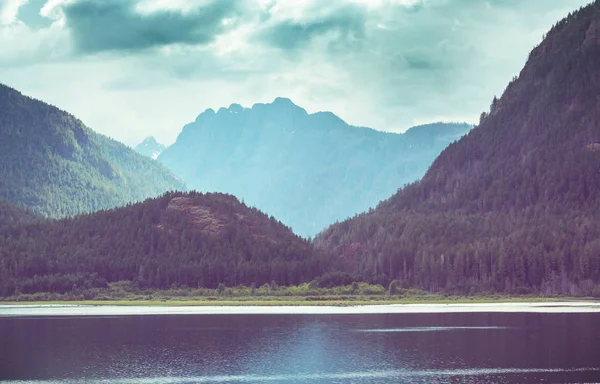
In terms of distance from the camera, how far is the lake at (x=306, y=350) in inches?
3644

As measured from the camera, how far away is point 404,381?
290ft

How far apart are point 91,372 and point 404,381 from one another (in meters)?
37.6

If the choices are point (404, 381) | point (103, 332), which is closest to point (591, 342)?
point (404, 381)

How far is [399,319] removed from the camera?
16938cm

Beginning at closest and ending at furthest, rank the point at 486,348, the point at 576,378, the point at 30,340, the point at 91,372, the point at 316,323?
1. the point at 576,378
2. the point at 91,372
3. the point at 486,348
4. the point at 30,340
5. the point at 316,323

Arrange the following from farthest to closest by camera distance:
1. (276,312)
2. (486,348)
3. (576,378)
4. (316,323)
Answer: (276,312)
(316,323)
(486,348)
(576,378)

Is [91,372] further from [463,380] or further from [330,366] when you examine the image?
[463,380]

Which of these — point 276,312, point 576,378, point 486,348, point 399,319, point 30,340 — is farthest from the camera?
point 276,312

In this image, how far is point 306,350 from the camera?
4510 inches

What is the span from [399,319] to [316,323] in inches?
Result: 821

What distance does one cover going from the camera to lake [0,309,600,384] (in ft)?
304

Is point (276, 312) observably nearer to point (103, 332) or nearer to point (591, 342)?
point (103, 332)

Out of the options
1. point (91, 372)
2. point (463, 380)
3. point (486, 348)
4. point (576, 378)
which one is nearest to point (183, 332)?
point (91, 372)

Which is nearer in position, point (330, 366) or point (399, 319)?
point (330, 366)
